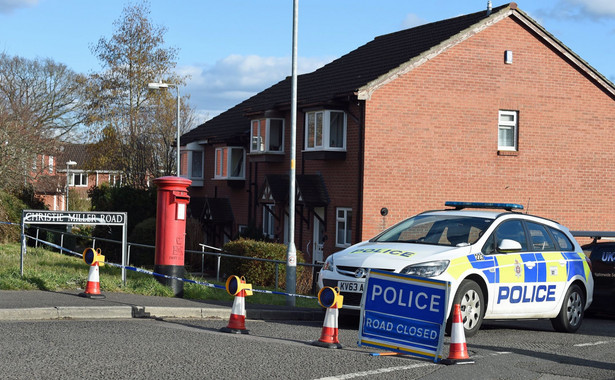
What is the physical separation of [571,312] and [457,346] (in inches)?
185

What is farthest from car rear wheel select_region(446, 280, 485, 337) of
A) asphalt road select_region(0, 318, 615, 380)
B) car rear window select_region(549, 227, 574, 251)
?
car rear window select_region(549, 227, 574, 251)

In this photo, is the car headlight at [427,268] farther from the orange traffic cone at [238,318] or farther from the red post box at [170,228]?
the red post box at [170,228]

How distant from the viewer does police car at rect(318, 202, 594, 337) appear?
36.5 ft

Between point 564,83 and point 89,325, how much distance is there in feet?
76.6

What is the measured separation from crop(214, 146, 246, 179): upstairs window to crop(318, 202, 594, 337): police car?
23.0 m

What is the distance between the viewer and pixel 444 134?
2825 centimetres

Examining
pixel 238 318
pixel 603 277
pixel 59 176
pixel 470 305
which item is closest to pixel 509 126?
pixel 603 277

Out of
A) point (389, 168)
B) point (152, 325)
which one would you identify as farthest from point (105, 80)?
point (152, 325)

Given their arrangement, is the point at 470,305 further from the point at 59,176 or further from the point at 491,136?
the point at 59,176

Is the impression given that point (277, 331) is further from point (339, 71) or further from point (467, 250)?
point (339, 71)

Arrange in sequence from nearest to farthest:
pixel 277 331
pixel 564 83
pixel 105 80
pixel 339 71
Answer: pixel 277 331 < pixel 564 83 < pixel 339 71 < pixel 105 80

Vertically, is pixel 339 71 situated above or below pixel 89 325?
above

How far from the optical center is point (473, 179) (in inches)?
1129

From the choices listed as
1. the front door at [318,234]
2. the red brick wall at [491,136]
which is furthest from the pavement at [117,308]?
the front door at [318,234]
